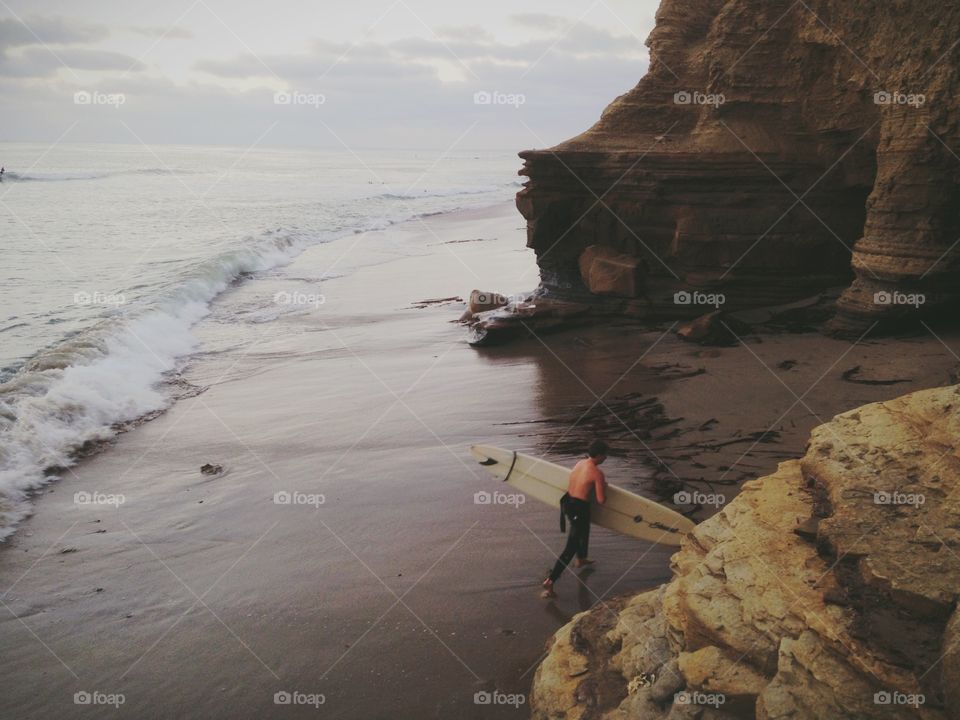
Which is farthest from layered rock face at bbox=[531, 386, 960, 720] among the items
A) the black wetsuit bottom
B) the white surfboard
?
the white surfboard

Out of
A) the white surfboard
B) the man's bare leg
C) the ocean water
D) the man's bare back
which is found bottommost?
the man's bare leg

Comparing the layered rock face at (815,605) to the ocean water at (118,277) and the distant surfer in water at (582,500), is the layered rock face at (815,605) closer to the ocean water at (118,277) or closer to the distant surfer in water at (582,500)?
the distant surfer in water at (582,500)

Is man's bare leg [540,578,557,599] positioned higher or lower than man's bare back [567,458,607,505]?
lower

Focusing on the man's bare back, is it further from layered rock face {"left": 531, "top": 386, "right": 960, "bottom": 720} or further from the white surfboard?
layered rock face {"left": 531, "top": 386, "right": 960, "bottom": 720}

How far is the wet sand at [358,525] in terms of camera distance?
5605 millimetres

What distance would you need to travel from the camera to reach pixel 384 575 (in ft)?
22.2

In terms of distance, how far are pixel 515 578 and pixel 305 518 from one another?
2.55 metres

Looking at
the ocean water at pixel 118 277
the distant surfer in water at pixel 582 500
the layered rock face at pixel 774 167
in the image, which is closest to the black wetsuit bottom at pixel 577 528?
the distant surfer in water at pixel 582 500

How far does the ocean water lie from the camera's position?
36.5ft

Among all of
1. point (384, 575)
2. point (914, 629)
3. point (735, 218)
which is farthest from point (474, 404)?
point (914, 629)

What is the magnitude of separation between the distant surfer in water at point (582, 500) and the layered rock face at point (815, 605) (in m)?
1.38

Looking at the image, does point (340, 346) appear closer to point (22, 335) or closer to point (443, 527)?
point (22, 335)

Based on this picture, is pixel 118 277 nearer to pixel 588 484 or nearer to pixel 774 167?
pixel 774 167

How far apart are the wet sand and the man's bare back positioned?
2.11ft
